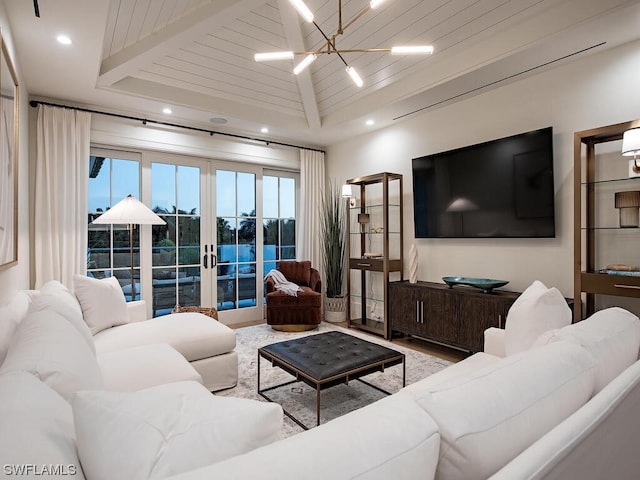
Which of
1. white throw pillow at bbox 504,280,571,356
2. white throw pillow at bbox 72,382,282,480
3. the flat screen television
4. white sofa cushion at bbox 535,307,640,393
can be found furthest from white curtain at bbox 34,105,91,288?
white sofa cushion at bbox 535,307,640,393

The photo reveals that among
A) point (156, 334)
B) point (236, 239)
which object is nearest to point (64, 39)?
point (156, 334)

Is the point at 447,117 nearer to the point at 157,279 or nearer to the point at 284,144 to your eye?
the point at 284,144

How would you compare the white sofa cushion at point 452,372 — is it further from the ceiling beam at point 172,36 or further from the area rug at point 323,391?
the ceiling beam at point 172,36

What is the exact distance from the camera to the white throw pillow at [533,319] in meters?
1.76

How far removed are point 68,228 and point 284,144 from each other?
2.92 m

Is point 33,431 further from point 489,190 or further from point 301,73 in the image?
point 301,73

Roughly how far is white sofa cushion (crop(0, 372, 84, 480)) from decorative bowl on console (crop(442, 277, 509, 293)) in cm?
326

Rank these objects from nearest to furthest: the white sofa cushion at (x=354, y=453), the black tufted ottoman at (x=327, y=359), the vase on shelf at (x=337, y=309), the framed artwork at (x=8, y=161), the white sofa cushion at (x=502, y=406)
A: the white sofa cushion at (x=354, y=453)
the white sofa cushion at (x=502, y=406)
the framed artwork at (x=8, y=161)
the black tufted ottoman at (x=327, y=359)
the vase on shelf at (x=337, y=309)

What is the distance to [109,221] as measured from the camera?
10.9 ft

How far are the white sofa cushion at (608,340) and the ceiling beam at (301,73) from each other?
3296 mm

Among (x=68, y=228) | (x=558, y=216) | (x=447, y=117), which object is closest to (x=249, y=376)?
(x=68, y=228)

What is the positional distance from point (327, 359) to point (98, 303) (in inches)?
72.0

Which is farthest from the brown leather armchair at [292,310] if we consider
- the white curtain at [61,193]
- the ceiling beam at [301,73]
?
the ceiling beam at [301,73]

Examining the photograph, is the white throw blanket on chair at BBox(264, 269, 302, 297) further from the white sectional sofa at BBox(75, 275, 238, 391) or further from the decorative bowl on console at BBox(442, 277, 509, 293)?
the decorative bowl on console at BBox(442, 277, 509, 293)
